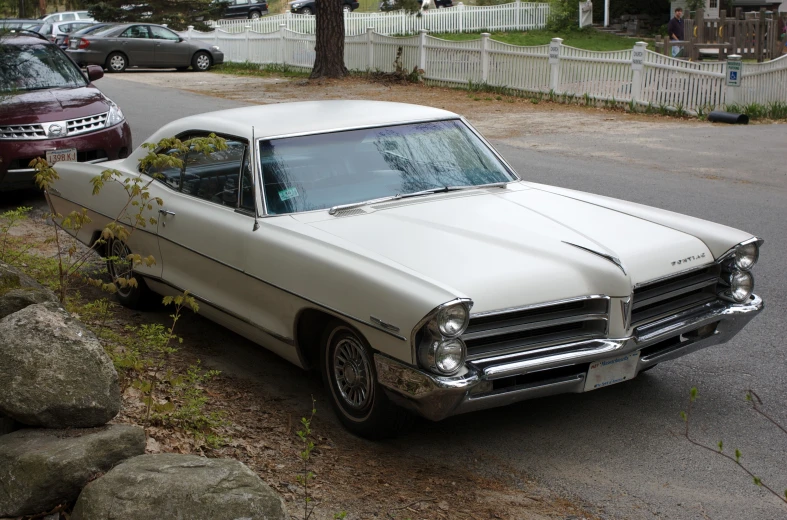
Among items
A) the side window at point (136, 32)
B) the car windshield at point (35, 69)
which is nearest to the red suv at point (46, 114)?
the car windshield at point (35, 69)

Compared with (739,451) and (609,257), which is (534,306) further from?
(739,451)

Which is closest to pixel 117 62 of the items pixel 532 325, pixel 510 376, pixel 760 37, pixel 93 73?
pixel 93 73

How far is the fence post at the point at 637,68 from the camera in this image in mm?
18172

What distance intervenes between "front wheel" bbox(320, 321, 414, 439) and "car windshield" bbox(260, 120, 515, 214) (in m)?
0.94

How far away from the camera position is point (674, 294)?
487 centimetres

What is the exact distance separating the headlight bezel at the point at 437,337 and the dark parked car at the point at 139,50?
27.3m

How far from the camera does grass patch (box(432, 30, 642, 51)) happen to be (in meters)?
31.9

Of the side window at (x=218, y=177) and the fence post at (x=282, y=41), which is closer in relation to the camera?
the side window at (x=218, y=177)

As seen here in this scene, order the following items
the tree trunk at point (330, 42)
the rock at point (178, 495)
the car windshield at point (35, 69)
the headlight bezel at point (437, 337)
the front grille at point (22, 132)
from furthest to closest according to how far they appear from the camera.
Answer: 1. the tree trunk at point (330, 42)
2. the car windshield at point (35, 69)
3. the front grille at point (22, 132)
4. the headlight bezel at point (437, 337)
5. the rock at point (178, 495)

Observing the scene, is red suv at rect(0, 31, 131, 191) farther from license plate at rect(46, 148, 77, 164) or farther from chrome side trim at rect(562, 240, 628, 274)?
chrome side trim at rect(562, 240, 628, 274)

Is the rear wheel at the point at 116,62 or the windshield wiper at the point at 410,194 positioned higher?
the rear wheel at the point at 116,62

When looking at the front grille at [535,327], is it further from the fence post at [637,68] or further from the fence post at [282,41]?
the fence post at [282,41]

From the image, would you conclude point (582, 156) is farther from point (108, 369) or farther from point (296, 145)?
point (108, 369)

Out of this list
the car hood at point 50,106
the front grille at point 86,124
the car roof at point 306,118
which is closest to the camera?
the car roof at point 306,118
